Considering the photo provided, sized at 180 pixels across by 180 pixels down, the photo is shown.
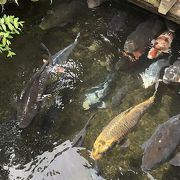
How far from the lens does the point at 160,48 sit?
7629mm

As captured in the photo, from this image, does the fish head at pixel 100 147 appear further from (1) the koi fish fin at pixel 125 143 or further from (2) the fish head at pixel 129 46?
(2) the fish head at pixel 129 46

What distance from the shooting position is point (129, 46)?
24.7 ft

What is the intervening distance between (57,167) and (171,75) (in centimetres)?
250

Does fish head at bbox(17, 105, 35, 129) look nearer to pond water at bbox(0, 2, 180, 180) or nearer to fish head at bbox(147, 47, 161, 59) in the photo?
pond water at bbox(0, 2, 180, 180)

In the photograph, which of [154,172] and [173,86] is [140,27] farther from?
[154,172]

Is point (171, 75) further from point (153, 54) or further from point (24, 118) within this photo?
point (24, 118)

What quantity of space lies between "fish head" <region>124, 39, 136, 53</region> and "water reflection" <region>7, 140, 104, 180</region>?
86.4 inches

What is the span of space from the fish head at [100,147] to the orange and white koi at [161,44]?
7.49 feet

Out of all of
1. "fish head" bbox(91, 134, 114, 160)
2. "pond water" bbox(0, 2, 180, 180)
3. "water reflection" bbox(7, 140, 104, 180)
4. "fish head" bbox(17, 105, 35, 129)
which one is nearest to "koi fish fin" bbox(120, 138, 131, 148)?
"pond water" bbox(0, 2, 180, 180)

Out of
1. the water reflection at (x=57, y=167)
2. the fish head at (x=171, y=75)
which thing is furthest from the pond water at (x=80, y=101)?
the fish head at (x=171, y=75)

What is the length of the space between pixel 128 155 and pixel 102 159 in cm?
41

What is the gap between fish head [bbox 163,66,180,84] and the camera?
704 centimetres

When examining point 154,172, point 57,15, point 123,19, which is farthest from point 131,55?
point 154,172

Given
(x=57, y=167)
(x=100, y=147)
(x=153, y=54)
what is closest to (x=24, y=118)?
(x=57, y=167)
